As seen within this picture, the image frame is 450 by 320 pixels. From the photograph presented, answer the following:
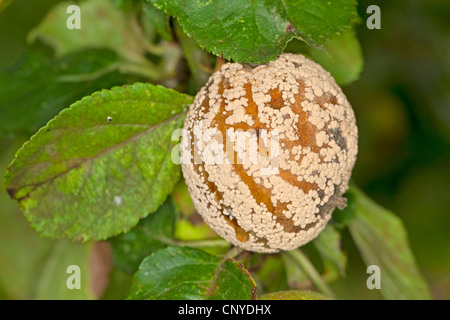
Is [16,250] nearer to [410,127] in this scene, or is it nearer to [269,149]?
[269,149]

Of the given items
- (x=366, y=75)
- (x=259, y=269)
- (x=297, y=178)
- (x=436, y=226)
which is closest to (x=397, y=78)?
(x=366, y=75)

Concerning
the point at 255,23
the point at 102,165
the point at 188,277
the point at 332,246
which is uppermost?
the point at 255,23

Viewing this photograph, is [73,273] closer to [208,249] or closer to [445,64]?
[208,249]

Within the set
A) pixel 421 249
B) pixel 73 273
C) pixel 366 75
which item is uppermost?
pixel 366 75

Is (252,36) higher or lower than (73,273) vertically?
higher

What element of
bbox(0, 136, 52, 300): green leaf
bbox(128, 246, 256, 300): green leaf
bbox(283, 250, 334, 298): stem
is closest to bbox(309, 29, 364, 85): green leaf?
bbox(283, 250, 334, 298): stem

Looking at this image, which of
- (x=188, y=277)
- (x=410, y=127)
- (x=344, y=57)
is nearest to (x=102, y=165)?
(x=188, y=277)
